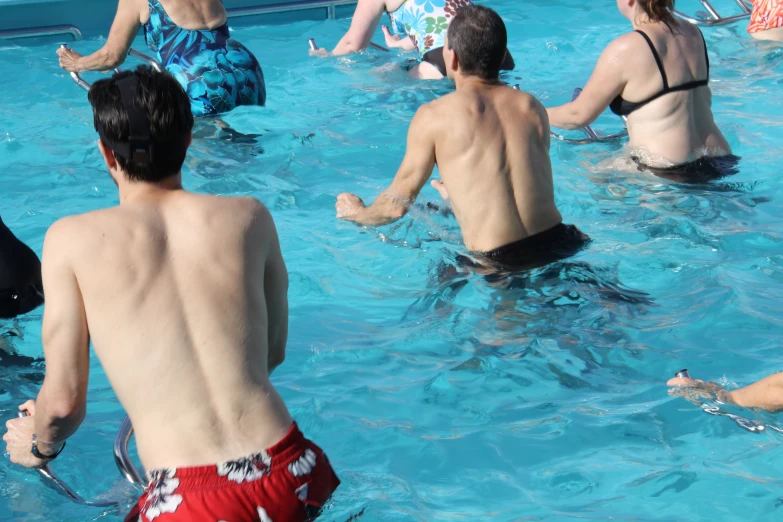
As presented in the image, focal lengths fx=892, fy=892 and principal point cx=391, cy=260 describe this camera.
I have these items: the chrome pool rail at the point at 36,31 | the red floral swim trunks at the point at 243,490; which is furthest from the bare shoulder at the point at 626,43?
the chrome pool rail at the point at 36,31

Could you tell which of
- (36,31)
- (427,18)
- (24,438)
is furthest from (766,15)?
(24,438)

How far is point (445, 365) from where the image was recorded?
389cm

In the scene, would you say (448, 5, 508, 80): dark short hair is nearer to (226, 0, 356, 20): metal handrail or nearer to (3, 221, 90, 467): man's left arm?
(3, 221, 90, 467): man's left arm

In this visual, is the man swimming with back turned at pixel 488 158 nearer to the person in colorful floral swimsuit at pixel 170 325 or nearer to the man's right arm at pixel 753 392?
the man's right arm at pixel 753 392

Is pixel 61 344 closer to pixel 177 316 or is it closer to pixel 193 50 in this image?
pixel 177 316

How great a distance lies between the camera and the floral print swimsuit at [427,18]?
23.6 feet

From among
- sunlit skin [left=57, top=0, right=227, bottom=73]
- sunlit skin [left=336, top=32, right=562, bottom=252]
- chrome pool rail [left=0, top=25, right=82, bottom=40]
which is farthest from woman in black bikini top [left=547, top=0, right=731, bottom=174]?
chrome pool rail [left=0, top=25, right=82, bottom=40]

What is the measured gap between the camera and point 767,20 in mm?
8266

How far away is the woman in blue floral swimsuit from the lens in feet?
19.3

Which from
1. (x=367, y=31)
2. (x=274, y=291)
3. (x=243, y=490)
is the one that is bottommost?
(x=243, y=490)

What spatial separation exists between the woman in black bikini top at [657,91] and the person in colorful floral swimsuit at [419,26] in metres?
1.99

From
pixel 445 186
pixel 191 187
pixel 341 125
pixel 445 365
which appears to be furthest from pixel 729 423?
pixel 341 125

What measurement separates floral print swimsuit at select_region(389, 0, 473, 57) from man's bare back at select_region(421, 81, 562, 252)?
3367 millimetres

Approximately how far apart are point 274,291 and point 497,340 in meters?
1.73
